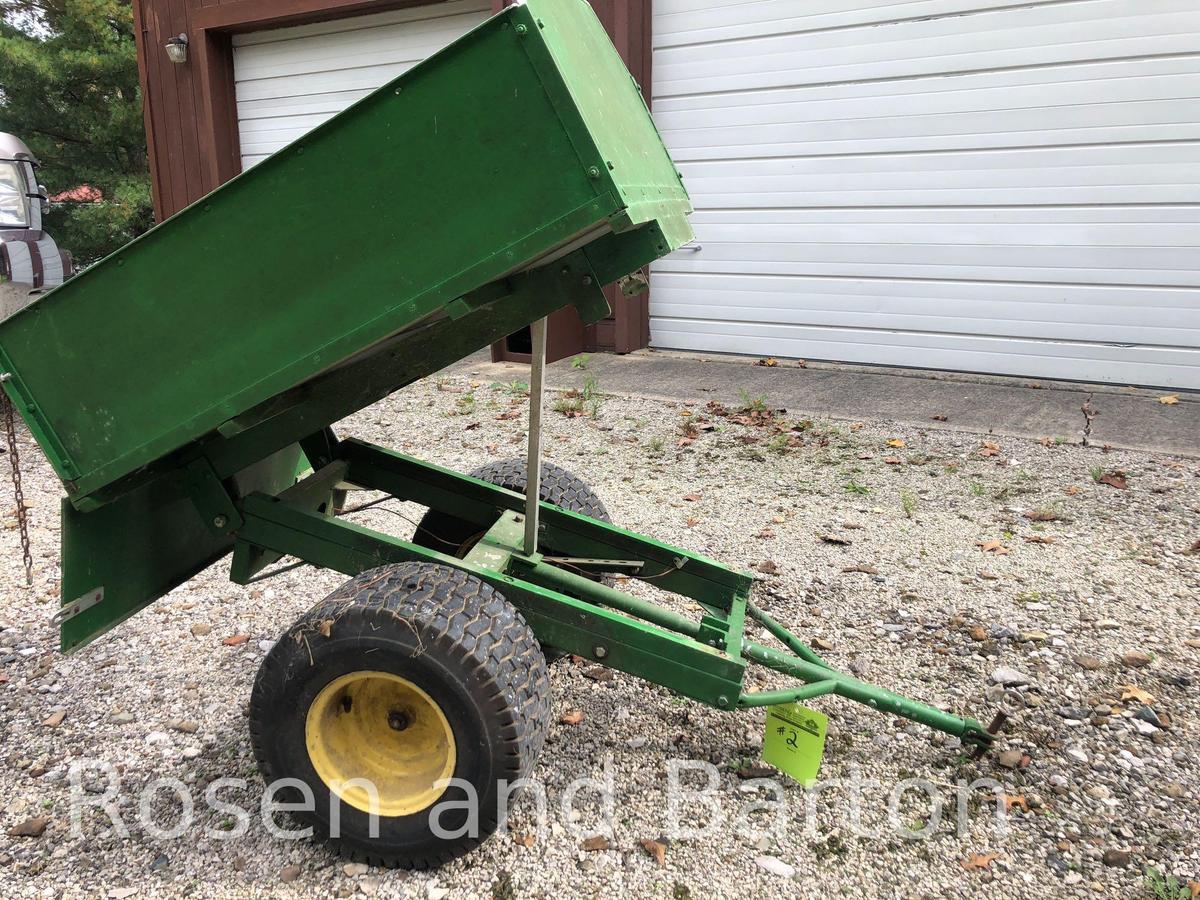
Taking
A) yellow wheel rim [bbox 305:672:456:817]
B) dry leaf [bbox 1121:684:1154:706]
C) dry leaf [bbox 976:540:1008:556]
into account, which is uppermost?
yellow wheel rim [bbox 305:672:456:817]

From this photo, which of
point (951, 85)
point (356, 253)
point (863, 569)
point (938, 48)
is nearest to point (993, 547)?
point (863, 569)

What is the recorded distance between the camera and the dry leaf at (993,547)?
159 inches

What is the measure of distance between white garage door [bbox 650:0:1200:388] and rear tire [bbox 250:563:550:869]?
6.00 metres

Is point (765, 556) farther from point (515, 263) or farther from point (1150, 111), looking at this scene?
point (1150, 111)

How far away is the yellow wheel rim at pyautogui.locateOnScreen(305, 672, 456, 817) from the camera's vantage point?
7.23 ft

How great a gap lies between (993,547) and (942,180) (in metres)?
3.96

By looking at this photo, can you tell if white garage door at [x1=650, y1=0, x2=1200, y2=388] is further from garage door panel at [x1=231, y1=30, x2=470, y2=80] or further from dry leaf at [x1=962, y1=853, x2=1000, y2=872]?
dry leaf at [x1=962, y1=853, x2=1000, y2=872]

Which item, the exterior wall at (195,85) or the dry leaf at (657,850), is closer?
the dry leaf at (657,850)

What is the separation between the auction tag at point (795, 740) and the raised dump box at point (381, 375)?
85 mm

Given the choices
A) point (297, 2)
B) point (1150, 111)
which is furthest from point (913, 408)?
point (297, 2)

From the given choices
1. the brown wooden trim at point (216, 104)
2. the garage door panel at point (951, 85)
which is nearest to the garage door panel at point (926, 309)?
the garage door panel at point (951, 85)

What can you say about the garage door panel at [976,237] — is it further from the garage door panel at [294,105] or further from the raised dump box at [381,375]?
the raised dump box at [381,375]

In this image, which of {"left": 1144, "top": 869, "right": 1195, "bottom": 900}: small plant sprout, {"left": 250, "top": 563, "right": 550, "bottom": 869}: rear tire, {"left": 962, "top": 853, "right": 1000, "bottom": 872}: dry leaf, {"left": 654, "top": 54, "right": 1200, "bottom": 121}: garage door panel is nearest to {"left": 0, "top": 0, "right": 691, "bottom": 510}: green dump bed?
{"left": 250, "top": 563, "right": 550, "bottom": 869}: rear tire

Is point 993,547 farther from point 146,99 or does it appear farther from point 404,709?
point 146,99
